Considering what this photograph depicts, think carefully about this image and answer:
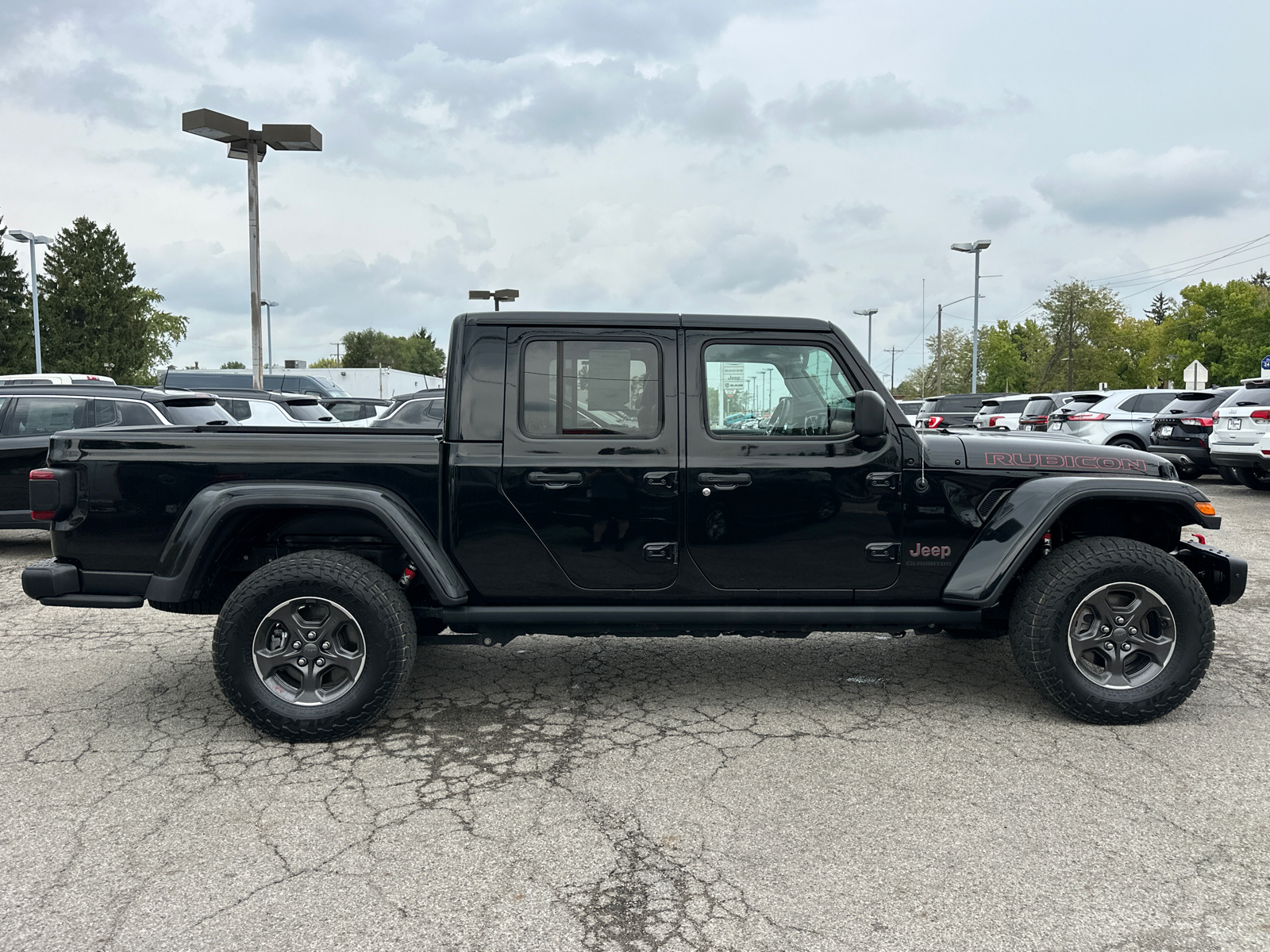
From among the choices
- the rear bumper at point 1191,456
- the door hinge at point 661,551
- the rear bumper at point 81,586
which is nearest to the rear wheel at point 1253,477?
the rear bumper at point 1191,456

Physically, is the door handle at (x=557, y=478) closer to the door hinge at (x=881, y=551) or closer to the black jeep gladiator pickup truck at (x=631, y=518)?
the black jeep gladiator pickup truck at (x=631, y=518)

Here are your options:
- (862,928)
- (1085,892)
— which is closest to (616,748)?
(862,928)

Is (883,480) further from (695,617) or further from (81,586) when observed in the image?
(81,586)

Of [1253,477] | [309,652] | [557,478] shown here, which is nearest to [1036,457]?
[557,478]

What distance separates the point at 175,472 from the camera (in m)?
4.23

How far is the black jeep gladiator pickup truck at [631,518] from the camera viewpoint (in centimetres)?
416

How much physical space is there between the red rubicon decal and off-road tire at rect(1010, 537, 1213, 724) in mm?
380

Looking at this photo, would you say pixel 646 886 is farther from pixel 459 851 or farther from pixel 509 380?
pixel 509 380

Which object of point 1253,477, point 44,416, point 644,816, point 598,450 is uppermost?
point 44,416

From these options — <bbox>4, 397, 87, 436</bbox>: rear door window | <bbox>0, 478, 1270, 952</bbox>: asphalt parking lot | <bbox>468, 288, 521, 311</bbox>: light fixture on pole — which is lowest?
<bbox>0, 478, 1270, 952</bbox>: asphalt parking lot

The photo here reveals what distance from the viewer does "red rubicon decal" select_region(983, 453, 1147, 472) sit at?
14.4 feet

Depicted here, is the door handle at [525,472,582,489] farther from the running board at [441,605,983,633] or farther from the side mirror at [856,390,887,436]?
the side mirror at [856,390,887,436]

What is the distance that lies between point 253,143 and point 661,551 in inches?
612

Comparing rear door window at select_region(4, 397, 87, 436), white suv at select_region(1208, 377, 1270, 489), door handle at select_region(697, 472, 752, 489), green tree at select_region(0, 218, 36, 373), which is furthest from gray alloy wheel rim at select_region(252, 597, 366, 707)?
green tree at select_region(0, 218, 36, 373)
